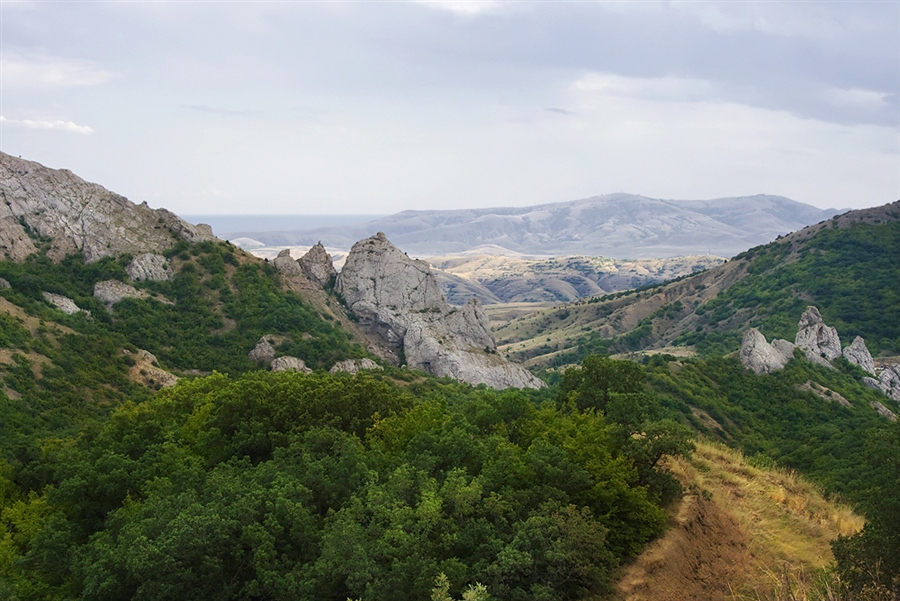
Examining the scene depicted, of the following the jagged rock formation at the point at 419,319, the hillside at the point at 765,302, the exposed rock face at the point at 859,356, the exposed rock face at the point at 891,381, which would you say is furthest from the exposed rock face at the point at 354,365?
the exposed rock face at the point at 891,381

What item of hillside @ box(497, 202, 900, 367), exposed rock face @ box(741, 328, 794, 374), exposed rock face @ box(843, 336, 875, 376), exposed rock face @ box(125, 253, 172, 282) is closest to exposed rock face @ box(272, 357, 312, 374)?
exposed rock face @ box(125, 253, 172, 282)

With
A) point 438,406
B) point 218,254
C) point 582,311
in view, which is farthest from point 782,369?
point 582,311

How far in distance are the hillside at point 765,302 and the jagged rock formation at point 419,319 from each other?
46831mm

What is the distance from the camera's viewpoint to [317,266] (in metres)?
102

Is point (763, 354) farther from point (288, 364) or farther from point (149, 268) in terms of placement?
point (149, 268)

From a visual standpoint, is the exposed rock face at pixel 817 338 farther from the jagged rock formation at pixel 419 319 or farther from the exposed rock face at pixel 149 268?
the exposed rock face at pixel 149 268

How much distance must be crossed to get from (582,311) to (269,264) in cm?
11953

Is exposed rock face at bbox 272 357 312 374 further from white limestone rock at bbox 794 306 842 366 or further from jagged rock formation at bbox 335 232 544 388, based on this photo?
white limestone rock at bbox 794 306 842 366

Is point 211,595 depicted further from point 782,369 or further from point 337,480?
point 782,369

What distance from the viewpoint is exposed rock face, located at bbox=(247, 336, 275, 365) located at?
251 feet

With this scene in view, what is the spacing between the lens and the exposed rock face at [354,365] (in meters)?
76.9

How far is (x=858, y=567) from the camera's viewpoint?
746 inches

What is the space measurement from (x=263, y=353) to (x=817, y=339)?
259 ft

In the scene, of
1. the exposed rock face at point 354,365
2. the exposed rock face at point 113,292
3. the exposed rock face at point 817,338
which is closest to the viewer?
the exposed rock face at point 354,365
